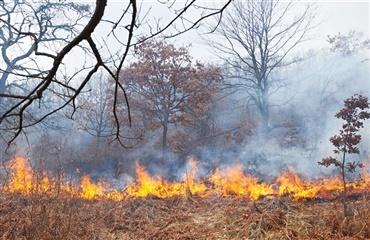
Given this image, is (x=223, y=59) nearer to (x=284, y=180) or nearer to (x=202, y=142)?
(x=202, y=142)

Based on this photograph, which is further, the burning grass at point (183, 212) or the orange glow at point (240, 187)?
the orange glow at point (240, 187)

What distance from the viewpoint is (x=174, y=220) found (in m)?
7.35

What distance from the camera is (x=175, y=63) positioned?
13555 millimetres

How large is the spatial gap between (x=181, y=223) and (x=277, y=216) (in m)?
2.22

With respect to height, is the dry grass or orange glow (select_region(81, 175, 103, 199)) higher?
orange glow (select_region(81, 175, 103, 199))

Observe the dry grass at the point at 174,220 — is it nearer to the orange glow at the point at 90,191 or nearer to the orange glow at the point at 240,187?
the orange glow at the point at 240,187

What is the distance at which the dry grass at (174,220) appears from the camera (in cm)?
516

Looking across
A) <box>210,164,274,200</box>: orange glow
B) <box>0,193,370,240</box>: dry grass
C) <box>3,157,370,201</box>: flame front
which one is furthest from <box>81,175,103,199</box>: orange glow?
<box>210,164,274,200</box>: orange glow

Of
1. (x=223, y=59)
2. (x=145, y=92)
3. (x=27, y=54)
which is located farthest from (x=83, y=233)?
(x=223, y=59)

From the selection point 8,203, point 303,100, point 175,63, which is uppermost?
point 175,63

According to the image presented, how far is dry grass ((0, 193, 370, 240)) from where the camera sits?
5.16 metres

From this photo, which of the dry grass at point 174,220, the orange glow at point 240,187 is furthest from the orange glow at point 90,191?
the orange glow at point 240,187

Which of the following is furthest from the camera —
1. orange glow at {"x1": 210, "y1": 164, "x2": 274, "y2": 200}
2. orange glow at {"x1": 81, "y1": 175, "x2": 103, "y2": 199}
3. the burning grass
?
orange glow at {"x1": 81, "y1": 175, "x2": 103, "y2": 199}

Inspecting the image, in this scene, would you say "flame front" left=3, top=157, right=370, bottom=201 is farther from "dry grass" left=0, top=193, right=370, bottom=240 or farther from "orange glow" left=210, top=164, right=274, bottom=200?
"dry grass" left=0, top=193, right=370, bottom=240
